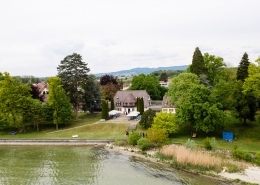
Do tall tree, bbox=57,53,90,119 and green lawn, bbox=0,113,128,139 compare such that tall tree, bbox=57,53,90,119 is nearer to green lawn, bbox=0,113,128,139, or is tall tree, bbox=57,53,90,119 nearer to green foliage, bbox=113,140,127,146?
green lawn, bbox=0,113,128,139

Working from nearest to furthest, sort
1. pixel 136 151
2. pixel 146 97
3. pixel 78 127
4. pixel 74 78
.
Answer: pixel 136 151 < pixel 78 127 < pixel 74 78 < pixel 146 97

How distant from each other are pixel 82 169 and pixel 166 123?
14528 mm

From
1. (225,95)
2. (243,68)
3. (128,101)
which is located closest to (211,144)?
(225,95)

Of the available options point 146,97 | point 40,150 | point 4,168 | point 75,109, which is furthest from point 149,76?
point 4,168

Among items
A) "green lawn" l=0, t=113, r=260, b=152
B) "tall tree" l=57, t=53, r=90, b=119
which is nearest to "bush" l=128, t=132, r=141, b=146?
"green lawn" l=0, t=113, r=260, b=152

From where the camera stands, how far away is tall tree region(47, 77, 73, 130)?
160 feet

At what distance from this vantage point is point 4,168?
3250 centimetres

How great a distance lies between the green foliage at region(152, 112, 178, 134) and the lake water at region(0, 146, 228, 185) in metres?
7.57

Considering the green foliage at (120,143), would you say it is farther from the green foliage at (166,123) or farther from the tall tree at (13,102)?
the tall tree at (13,102)

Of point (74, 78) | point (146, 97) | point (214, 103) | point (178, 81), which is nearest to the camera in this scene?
point (214, 103)

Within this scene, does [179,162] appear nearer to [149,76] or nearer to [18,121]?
[18,121]

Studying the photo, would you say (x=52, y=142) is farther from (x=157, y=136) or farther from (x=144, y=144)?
(x=157, y=136)

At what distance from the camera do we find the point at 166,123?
40125 millimetres

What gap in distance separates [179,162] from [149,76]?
43221 mm
